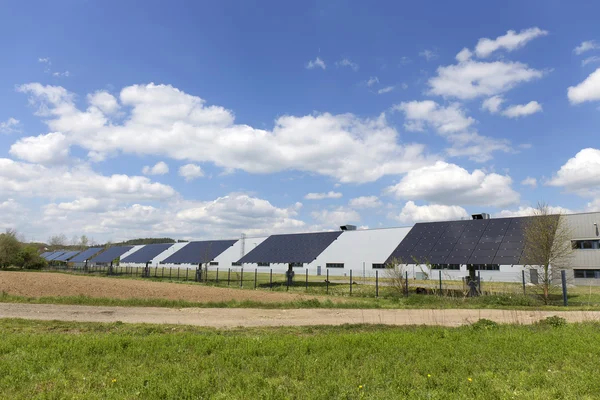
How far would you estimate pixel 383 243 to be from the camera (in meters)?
55.3

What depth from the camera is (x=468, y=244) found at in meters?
30.3

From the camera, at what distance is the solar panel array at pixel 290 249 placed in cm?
4347

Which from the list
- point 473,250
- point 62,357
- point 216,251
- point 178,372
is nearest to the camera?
point 178,372

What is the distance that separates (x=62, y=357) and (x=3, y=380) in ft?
5.21

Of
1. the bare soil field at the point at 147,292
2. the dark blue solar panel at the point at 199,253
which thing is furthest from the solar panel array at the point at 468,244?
the dark blue solar panel at the point at 199,253

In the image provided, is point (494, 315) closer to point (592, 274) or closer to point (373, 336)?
point (373, 336)

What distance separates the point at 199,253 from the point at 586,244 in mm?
50443

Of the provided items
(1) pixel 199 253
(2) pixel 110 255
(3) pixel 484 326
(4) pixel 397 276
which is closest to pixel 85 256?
(2) pixel 110 255

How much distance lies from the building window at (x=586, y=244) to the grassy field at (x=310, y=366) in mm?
35178

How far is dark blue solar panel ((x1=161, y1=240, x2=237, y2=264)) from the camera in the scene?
57.9 meters

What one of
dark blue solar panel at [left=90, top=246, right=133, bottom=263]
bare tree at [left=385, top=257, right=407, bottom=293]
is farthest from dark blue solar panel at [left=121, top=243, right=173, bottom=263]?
bare tree at [left=385, top=257, right=407, bottom=293]

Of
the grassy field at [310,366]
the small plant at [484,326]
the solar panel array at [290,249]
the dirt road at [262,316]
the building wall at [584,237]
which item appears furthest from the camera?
the solar panel array at [290,249]

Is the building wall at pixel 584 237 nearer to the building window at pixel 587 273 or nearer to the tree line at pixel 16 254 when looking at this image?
the building window at pixel 587 273

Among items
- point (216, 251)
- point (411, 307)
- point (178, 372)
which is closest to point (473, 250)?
point (411, 307)
